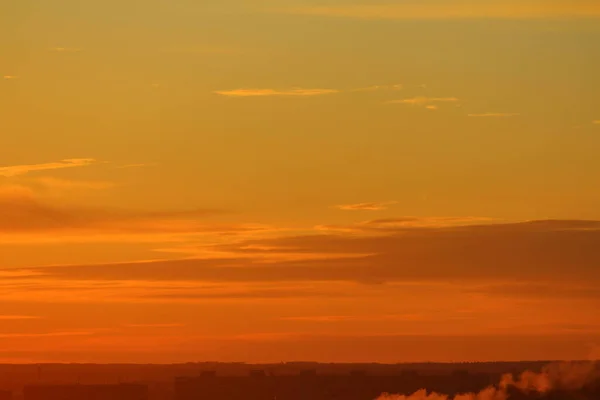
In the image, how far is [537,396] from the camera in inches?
7357

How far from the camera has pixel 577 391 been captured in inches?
7298

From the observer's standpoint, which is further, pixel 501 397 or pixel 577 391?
pixel 501 397

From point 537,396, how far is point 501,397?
11281 millimetres

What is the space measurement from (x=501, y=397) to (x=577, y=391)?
1428 cm

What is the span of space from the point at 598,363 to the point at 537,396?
35.1ft

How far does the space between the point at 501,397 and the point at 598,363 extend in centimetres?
1217

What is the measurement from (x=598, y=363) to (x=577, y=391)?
9218 mm

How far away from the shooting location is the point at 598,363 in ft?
635

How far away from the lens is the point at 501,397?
197750 mm

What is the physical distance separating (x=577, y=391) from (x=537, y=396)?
4472 millimetres
